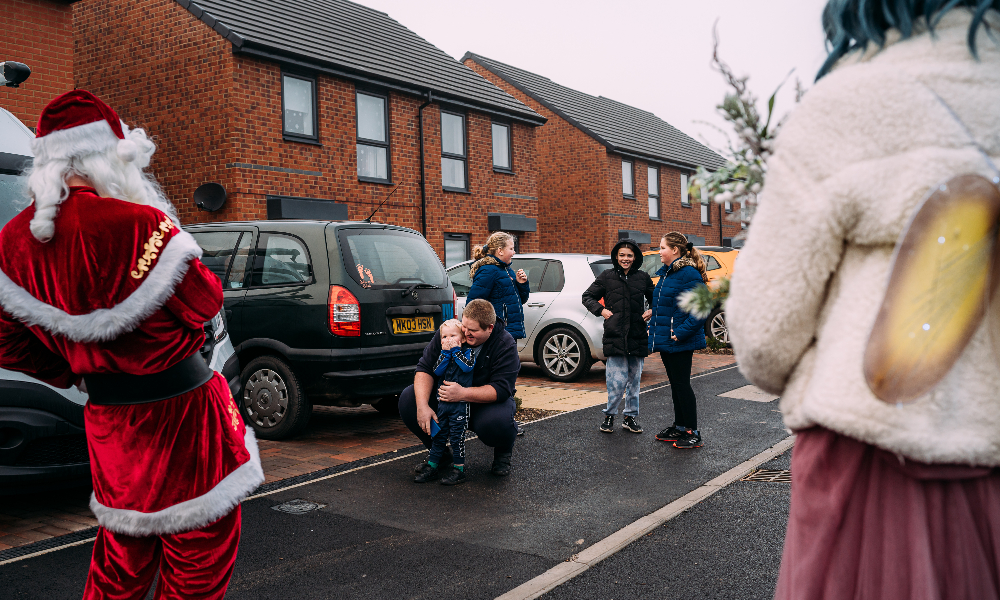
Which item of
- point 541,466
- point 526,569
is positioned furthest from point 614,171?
point 526,569

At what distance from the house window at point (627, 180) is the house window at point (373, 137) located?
11452mm

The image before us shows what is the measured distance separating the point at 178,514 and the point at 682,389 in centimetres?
507

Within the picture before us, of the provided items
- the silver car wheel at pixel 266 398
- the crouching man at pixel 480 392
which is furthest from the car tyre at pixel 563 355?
the crouching man at pixel 480 392

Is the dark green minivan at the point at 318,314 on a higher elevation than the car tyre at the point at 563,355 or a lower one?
higher

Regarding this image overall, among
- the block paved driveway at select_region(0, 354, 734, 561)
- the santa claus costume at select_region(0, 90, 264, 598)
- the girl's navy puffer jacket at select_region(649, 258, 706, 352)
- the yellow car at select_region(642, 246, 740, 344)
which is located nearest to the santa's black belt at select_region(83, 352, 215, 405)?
the santa claus costume at select_region(0, 90, 264, 598)

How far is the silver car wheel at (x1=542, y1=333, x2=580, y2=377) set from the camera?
35.5 ft

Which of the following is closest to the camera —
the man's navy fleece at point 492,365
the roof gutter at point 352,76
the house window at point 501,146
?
the man's navy fleece at point 492,365

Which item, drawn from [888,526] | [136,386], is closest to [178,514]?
[136,386]

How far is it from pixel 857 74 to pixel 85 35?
61.6ft

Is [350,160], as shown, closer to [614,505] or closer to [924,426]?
[614,505]

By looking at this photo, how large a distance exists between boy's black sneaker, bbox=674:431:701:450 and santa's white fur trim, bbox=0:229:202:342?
5.12m

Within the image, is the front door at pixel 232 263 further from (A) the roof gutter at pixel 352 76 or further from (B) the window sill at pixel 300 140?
(A) the roof gutter at pixel 352 76

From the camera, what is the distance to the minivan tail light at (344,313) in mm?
6863

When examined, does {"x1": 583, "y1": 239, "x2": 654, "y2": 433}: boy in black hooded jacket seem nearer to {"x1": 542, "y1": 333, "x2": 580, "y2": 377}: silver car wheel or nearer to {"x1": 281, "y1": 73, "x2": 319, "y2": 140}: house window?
{"x1": 542, "y1": 333, "x2": 580, "y2": 377}: silver car wheel
